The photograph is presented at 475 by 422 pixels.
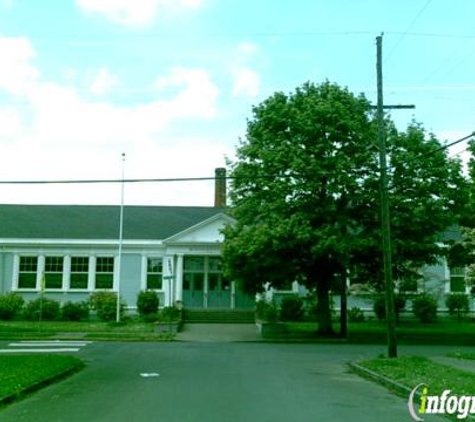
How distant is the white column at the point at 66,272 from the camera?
148ft

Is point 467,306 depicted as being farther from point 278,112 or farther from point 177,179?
point 177,179

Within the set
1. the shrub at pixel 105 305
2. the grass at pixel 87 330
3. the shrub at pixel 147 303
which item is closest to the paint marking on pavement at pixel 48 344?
the grass at pixel 87 330

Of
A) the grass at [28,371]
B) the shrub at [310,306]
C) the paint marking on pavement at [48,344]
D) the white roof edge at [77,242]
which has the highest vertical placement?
the white roof edge at [77,242]

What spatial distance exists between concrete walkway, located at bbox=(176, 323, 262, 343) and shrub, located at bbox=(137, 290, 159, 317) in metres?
4.35

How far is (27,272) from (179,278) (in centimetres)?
1046

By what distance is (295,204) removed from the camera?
30.9 meters

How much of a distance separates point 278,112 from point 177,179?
990 cm

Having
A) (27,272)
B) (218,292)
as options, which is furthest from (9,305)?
Result: (218,292)

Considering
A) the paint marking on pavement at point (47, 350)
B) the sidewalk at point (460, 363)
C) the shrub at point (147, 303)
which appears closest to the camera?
the sidewalk at point (460, 363)

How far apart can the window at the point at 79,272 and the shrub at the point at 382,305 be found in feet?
62.6

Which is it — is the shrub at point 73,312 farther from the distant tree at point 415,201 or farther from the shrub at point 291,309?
the distant tree at point 415,201

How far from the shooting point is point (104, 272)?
45.4 meters

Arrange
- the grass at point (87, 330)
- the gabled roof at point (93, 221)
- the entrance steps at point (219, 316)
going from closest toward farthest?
the grass at point (87, 330) → the entrance steps at point (219, 316) → the gabled roof at point (93, 221)

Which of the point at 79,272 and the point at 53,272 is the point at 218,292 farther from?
the point at 53,272
